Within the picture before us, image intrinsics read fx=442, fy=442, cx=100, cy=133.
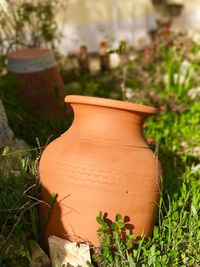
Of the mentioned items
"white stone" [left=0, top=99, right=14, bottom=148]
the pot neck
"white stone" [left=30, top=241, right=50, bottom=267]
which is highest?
the pot neck

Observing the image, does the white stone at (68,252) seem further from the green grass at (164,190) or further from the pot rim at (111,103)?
the pot rim at (111,103)

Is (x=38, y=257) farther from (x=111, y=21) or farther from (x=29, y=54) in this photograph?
(x=111, y=21)

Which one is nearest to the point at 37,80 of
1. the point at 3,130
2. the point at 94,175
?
the point at 3,130

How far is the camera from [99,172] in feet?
8.40

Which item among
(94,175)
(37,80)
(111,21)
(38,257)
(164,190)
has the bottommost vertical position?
(38,257)

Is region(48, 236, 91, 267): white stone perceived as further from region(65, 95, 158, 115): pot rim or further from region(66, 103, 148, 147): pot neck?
region(65, 95, 158, 115): pot rim

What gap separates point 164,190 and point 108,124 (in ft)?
2.57

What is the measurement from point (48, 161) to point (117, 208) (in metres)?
0.51

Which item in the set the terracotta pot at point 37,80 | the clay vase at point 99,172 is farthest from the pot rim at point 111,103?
the terracotta pot at point 37,80

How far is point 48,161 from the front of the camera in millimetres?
2709

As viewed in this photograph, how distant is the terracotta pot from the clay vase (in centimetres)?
175

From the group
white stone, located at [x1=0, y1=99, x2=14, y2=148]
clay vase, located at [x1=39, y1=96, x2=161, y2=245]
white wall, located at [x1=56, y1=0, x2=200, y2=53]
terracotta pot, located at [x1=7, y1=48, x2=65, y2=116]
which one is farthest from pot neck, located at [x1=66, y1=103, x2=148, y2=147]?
white wall, located at [x1=56, y1=0, x2=200, y2=53]

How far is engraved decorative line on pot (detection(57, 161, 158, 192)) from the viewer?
2562 millimetres

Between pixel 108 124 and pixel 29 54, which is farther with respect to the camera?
pixel 29 54
